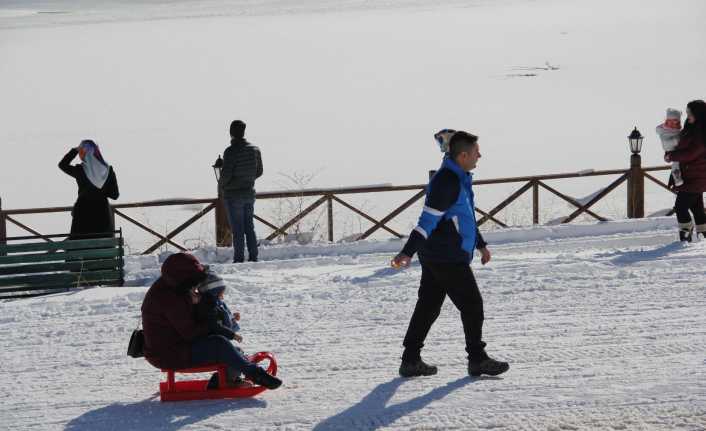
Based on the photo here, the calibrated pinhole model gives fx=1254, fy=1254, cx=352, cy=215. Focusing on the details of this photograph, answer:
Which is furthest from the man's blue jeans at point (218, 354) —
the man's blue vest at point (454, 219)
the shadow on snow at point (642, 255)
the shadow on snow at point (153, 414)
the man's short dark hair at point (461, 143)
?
the shadow on snow at point (642, 255)

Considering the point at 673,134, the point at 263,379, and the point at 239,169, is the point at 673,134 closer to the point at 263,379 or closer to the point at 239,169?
the point at 239,169

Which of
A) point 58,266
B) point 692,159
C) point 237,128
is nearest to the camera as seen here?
point 58,266

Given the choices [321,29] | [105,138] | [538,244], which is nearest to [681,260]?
[538,244]

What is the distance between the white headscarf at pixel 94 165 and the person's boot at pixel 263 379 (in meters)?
4.57

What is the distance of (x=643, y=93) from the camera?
111ft

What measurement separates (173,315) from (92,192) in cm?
465

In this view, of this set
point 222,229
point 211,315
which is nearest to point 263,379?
point 211,315

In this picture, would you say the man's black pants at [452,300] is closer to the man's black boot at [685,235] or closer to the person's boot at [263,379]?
the person's boot at [263,379]

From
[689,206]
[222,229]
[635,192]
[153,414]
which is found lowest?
[153,414]

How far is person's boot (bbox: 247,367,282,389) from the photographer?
6.83 metres

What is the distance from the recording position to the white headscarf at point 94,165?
10836 mm

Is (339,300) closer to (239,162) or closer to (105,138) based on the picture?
(239,162)

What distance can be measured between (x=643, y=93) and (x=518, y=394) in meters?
28.1

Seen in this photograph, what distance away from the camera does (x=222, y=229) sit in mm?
13594
